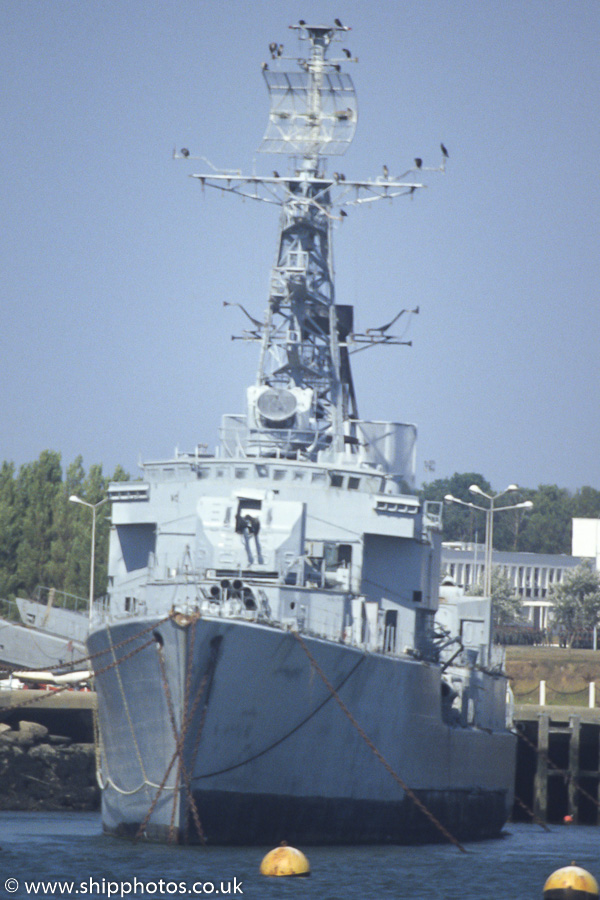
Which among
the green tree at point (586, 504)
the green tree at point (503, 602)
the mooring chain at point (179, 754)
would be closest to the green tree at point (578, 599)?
the green tree at point (503, 602)

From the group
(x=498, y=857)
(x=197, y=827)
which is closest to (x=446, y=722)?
(x=498, y=857)

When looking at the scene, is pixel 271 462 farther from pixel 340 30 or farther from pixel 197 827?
pixel 340 30

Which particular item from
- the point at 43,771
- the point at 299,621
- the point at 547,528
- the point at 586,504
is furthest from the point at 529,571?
the point at 299,621

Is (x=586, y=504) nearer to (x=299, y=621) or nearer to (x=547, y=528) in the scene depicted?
(x=547, y=528)

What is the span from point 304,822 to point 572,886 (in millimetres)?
5116

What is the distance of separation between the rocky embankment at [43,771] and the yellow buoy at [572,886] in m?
16.1

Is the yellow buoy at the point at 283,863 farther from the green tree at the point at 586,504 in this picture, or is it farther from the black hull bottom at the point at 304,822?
the green tree at the point at 586,504

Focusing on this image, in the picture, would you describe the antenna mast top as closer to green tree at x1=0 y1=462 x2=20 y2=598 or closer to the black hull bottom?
A: the black hull bottom

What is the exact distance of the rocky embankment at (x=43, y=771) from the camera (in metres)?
→ 32.8

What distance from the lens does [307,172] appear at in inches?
1211

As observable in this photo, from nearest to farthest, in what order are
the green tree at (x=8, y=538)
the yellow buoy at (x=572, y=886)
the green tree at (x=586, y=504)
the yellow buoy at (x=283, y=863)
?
the yellow buoy at (x=572, y=886) < the yellow buoy at (x=283, y=863) < the green tree at (x=8, y=538) < the green tree at (x=586, y=504)

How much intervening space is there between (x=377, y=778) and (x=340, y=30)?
15.9 metres

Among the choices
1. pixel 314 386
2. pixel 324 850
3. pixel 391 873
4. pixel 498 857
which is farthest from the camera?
pixel 314 386

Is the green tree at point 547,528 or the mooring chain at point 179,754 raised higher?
the green tree at point 547,528
